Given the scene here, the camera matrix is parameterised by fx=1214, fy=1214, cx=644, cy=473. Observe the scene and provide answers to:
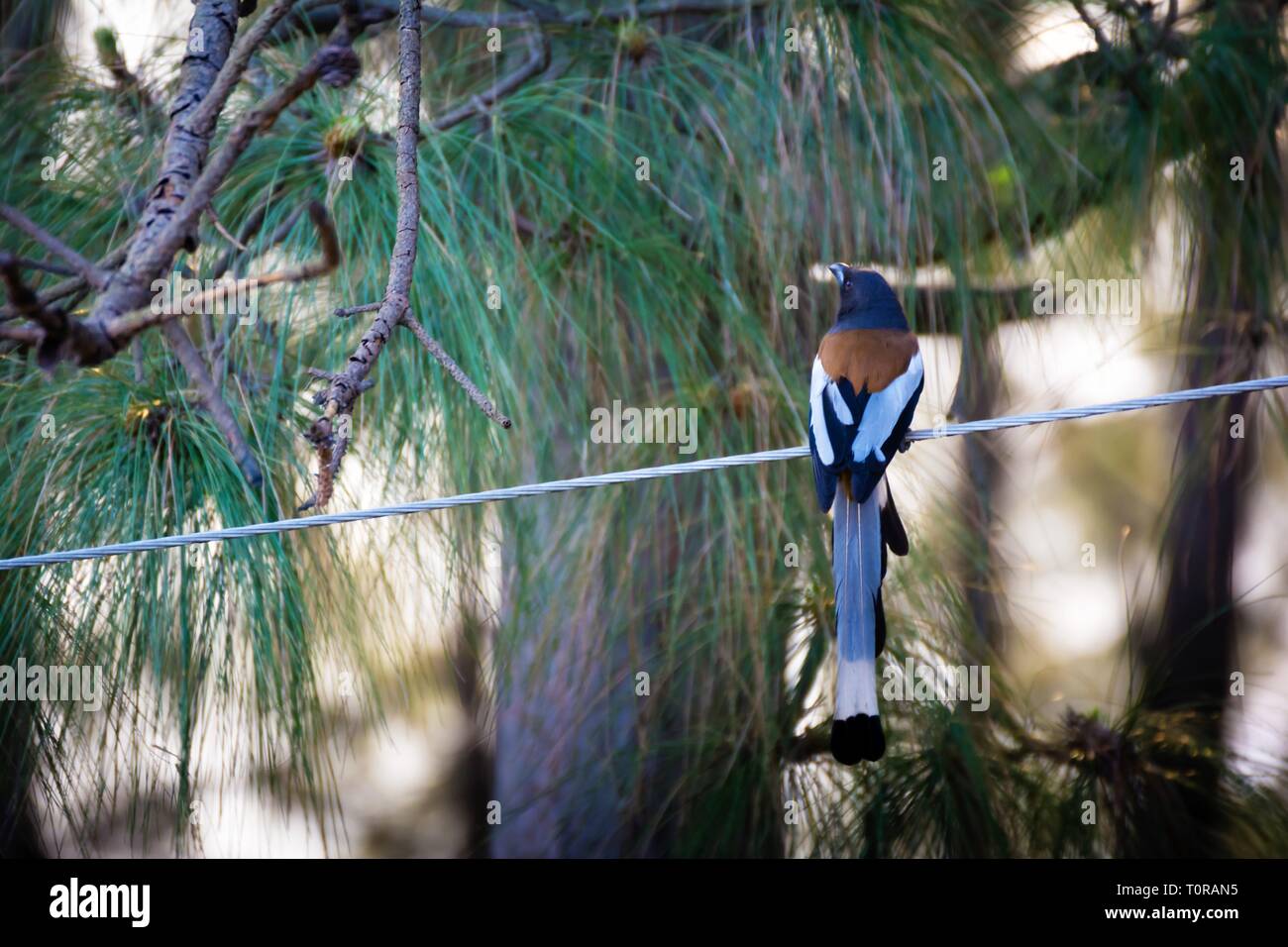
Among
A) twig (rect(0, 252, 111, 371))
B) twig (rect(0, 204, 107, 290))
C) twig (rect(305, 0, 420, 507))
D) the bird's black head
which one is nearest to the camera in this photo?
twig (rect(305, 0, 420, 507))

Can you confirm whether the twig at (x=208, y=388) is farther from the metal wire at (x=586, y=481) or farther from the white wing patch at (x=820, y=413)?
the white wing patch at (x=820, y=413)

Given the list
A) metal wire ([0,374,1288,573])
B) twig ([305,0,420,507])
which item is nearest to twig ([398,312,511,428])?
twig ([305,0,420,507])

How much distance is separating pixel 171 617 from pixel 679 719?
0.99 meters

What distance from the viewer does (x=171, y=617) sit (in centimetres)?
166

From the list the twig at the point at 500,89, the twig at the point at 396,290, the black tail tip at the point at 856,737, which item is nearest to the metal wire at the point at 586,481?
the twig at the point at 396,290

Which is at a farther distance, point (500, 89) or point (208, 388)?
point (500, 89)

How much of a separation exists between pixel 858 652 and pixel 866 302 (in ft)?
1.88

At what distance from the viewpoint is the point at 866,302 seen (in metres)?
1.88

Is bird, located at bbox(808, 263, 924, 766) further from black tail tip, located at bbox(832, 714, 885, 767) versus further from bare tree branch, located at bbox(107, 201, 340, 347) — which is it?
bare tree branch, located at bbox(107, 201, 340, 347)

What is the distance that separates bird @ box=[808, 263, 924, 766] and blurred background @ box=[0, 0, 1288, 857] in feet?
0.68

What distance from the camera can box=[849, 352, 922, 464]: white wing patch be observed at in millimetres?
1643

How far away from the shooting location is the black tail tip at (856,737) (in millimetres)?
1602

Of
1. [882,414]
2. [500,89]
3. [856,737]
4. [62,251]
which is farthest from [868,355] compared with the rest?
[62,251]

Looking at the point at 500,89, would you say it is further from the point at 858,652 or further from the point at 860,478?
the point at 858,652
